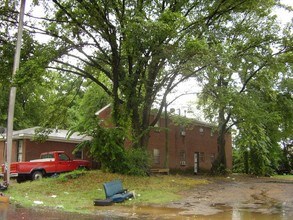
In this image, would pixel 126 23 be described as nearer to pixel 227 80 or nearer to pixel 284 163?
pixel 227 80

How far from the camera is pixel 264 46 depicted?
82.9 ft

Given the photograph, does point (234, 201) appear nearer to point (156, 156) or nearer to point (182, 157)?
point (156, 156)

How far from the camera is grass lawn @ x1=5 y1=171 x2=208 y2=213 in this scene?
15044 millimetres

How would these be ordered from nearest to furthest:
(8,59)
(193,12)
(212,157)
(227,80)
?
1. (8,59)
2. (193,12)
3. (227,80)
4. (212,157)

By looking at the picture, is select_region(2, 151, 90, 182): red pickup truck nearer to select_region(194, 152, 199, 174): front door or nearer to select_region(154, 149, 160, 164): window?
select_region(154, 149, 160, 164): window

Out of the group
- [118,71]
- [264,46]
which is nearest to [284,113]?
[264,46]

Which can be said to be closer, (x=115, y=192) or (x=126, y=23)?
(x=115, y=192)

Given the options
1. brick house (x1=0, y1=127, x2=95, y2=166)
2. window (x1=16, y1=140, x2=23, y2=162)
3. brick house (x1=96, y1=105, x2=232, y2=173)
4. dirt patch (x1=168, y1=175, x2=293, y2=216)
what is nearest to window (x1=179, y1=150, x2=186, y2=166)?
brick house (x1=96, y1=105, x2=232, y2=173)

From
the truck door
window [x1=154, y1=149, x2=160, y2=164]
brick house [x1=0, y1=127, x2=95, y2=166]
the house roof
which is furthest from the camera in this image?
window [x1=154, y1=149, x2=160, y2=164]

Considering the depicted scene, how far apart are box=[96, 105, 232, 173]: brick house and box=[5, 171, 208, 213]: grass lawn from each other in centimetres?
1305

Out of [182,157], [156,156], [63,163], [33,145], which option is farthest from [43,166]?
[182,157]

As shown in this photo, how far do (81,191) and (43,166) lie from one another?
24.1ft

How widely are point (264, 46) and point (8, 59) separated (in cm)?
1607

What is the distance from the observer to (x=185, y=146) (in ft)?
131
